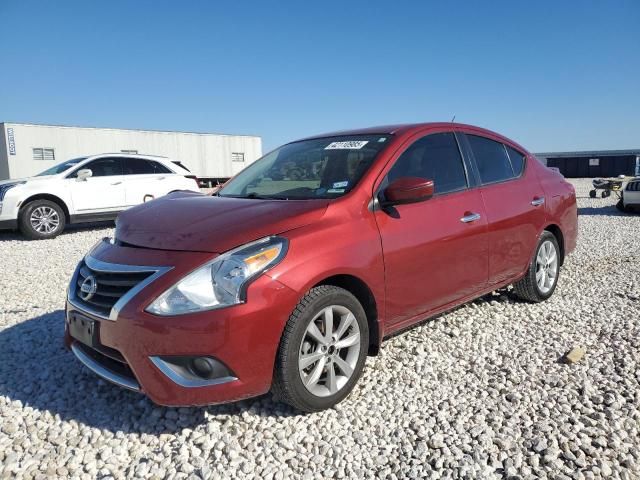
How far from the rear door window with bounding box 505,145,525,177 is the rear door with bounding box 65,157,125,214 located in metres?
8.45

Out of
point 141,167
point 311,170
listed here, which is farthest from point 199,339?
point 141,167

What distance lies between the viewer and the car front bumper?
2379 millimetres

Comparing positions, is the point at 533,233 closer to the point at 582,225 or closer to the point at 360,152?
the point at 360,152

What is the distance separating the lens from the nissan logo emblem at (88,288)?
8.92 feet

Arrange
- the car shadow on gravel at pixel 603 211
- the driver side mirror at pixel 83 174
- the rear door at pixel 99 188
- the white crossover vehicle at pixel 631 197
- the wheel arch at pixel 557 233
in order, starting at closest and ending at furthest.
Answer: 1. the wheel arch at pixel 557 233
2. the driver side mirror at pixel 83 174
3. the rear door at pixel 99 188
4. the white crossover vehicle at pixel 631 197
5. the car shadow on gravel at pixel 603 211

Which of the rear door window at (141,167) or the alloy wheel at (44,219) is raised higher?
the rear door window at (141,167)

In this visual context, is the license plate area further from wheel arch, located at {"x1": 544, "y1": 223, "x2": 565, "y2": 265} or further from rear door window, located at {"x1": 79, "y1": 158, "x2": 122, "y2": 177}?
rear door window, located at {"x1": 79, "y1": 158, "x2": 122, "y2": 177}

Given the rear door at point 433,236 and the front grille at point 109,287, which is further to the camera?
the rear door at point 433,236

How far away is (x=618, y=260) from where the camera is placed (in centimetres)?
693

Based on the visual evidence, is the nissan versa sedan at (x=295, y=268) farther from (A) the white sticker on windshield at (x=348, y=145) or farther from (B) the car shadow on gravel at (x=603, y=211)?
(B) the car shadow on gravel at (x=603, y=211)

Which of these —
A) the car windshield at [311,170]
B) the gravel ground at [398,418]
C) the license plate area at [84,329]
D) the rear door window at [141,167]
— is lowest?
the gravel ground at [398,418]

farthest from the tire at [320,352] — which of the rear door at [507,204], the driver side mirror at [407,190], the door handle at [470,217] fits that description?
the rear door at [507,204]

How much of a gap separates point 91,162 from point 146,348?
29.9 feet

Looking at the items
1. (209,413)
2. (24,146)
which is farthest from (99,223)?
(24,146)
